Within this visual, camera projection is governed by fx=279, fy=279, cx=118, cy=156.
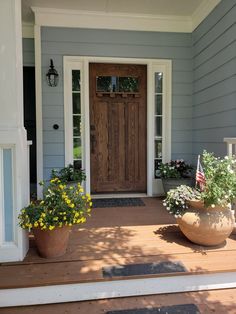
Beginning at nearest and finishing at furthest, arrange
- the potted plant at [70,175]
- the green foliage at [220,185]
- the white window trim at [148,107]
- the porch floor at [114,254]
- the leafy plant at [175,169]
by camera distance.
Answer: the porch floor at [114,254] < the green foliage at [220,185] < the potted plant at [70,175] < the leafy plant at [175,169] < the white window trim at [148,107]

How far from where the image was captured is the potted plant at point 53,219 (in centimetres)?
205

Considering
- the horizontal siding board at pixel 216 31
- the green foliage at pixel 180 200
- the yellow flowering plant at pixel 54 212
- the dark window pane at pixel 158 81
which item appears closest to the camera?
the yellow flowering plant at pixel 54 212

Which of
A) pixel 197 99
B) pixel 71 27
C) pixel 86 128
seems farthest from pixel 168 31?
pixel 86 128

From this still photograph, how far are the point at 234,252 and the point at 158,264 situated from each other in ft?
2.23

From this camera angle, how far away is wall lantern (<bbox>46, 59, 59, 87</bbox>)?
154 inches

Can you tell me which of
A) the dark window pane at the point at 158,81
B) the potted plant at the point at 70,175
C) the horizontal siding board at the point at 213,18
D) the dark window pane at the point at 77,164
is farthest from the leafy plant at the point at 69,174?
the horizontal siding board at the point at 213,18

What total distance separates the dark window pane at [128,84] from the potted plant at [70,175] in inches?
55.8

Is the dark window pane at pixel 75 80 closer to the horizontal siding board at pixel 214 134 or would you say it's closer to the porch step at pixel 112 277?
the horizontal siding board at pixel 214 134

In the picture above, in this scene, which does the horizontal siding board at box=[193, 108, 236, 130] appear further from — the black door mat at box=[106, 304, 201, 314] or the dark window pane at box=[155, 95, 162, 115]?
the black door mat at box=[106, 304, 201, 314]

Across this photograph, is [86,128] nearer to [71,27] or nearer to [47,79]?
[47,79]

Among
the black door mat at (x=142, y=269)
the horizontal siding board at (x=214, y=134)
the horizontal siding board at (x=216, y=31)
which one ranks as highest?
the horizontal siding board at (x=216, y=31)

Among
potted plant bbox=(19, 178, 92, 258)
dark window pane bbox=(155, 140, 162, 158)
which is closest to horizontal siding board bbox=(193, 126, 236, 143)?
dark window pane bbox=(155, 140, 162, 158)

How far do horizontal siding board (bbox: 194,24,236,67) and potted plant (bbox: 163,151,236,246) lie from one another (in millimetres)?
1607

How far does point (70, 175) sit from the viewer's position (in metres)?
3.86
